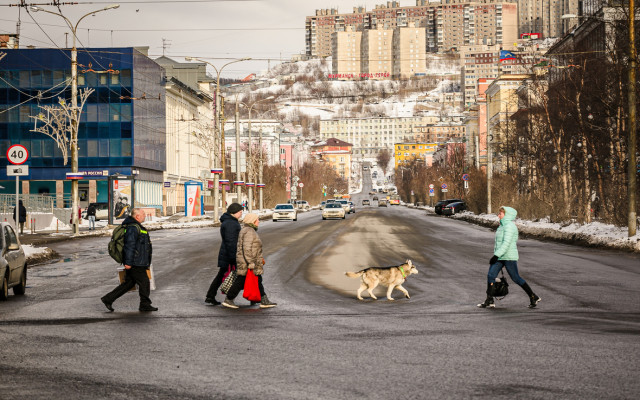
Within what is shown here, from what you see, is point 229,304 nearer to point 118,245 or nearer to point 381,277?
point 118,245

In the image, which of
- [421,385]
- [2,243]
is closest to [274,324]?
[421,385]

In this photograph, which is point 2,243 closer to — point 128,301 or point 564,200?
point 128,301

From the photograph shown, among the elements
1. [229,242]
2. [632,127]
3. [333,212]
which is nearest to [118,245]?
[229,242]

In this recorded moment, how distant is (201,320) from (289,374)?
4.53 metres

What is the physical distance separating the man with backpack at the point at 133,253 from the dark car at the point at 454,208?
63570 millimetres

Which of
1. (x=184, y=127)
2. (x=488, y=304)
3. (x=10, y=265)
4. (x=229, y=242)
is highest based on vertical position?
(x=184, y=127)

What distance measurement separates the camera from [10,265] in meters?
15.3

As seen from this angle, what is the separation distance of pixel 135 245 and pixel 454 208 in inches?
2548

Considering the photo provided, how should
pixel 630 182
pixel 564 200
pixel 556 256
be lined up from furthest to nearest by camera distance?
1. pixel 564 200
2. pixel 630 182
3. pixel 556 256

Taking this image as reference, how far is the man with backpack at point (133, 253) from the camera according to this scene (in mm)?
13023

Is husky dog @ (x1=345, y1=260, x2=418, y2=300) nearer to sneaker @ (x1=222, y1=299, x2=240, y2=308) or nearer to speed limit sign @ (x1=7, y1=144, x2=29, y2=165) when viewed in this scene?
sneaker @ (x1=222, y1=299, x2=240, y2=308)

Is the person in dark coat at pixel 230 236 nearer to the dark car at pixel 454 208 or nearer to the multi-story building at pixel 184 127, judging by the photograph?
the dark car at pixel 454 208

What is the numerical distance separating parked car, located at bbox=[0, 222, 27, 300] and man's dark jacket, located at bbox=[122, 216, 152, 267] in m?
3.12

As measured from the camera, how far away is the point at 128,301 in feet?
49.2
